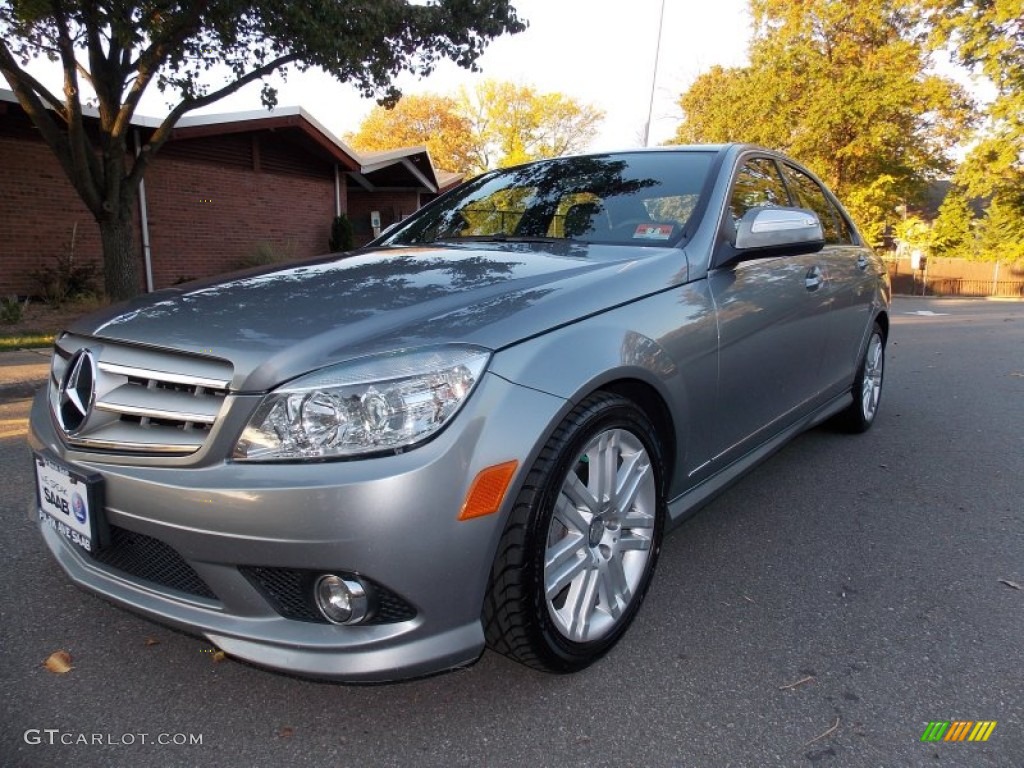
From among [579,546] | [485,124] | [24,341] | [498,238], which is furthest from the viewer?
[485,124]

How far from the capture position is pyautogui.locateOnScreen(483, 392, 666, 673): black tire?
1.77 m

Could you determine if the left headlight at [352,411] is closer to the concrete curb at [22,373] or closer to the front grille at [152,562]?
the front grille at [152,562]

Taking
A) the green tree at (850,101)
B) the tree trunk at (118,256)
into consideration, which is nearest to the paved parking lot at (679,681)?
the tree trunk at (118,256)

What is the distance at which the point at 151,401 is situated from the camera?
179 cm

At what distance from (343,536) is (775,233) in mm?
2006

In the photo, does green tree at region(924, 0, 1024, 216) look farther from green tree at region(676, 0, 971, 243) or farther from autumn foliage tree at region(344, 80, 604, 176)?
autumn foliage tree at region(344, 80, 604, 176)

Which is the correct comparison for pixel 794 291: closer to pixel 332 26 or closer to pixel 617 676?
pixel 617 676

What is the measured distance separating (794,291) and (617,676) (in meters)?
1.93

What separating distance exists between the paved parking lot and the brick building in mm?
10268

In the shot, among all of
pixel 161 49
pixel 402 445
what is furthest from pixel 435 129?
pixel 402 445

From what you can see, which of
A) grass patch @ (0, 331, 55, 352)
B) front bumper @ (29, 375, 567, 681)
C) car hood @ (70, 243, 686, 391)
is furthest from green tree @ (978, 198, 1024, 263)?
front bumper @ (29, 375, 567, 681)

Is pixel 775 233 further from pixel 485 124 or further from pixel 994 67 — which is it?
pixel 485 124

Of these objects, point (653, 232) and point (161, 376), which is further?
point (653, 232)

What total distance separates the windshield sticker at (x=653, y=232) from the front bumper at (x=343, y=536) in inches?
47.2
